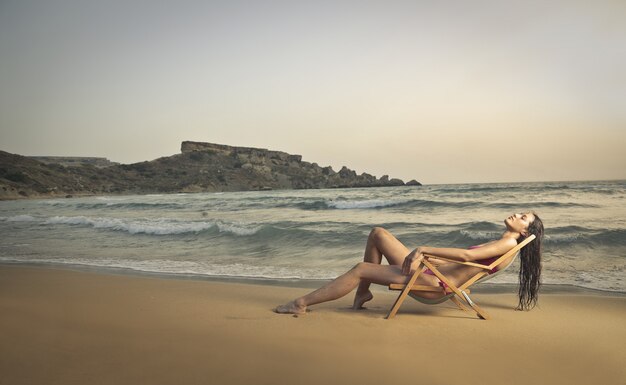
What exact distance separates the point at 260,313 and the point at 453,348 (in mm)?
2123

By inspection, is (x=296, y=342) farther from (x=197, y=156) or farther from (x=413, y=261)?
(x=197, y=156)

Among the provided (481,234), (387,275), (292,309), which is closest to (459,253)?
(387,275)

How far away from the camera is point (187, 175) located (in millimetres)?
79375

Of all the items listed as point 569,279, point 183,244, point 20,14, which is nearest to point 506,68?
point 569,279

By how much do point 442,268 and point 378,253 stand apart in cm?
77

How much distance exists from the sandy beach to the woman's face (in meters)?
0.94

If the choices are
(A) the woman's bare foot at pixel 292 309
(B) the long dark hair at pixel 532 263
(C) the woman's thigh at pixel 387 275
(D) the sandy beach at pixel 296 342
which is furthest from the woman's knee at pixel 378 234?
(B) the long dark hair at pixel 532 263

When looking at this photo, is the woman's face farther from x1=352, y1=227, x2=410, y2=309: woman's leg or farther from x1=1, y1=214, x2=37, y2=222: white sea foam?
x1=1, y1=214, x2=37, y2=222: white sea foam

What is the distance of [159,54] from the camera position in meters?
20.6

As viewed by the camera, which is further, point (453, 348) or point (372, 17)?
point (372, 17)

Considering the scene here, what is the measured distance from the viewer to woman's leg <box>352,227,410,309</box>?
5.11 m

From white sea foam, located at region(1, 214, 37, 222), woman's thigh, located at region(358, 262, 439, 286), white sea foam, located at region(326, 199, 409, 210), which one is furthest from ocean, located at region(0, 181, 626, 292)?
white sea foam, located at region(326, 199, 409, 210)

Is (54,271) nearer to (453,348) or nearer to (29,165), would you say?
(453,348)

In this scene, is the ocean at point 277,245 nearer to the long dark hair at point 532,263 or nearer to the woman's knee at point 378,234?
the long dark hair at point 532,263
